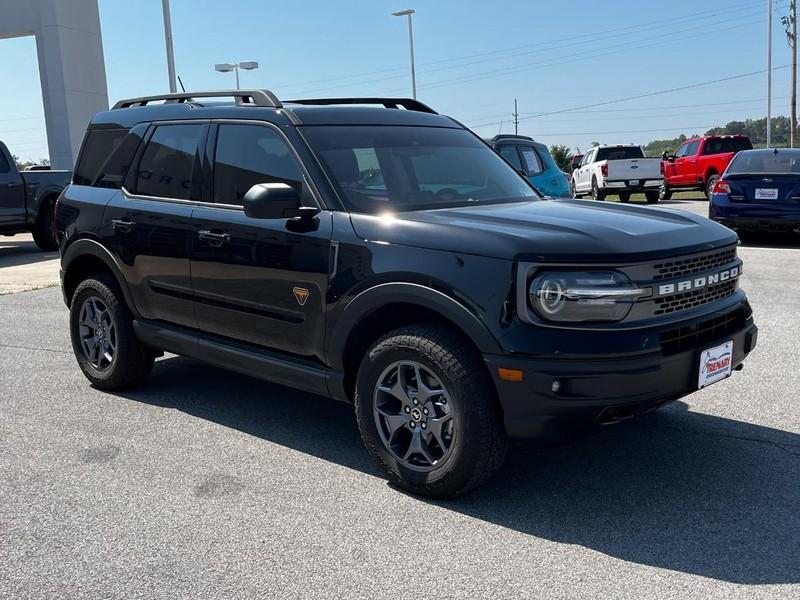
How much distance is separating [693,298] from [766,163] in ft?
34.6

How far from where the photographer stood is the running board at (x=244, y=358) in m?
4.25

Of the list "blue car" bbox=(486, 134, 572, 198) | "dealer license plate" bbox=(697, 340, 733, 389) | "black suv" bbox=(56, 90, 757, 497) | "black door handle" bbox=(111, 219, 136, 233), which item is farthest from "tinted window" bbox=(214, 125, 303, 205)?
"blue car" bbox=(486, 134, 572, 198)

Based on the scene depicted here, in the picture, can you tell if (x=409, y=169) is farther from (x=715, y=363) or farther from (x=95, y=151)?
(x=95, y=151)

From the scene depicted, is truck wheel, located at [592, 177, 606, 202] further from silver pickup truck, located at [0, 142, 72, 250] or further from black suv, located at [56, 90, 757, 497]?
black suv, located at [56, 90, 757, 497]

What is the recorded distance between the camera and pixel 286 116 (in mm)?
4500

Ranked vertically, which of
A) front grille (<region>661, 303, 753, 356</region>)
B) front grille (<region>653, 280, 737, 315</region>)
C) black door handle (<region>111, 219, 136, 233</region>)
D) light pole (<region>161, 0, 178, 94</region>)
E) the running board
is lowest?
the running board

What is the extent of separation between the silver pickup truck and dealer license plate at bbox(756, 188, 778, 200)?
12.0 m

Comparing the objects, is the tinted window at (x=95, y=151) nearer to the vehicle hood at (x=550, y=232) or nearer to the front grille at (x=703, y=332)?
the vehicle hood at (x=550, y=232)

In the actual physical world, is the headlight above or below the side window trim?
below

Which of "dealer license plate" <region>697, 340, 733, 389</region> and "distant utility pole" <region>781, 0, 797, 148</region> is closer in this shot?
"dealer license plate" <region>697, 340, 733, 389</region>

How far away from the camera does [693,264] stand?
12.3ft

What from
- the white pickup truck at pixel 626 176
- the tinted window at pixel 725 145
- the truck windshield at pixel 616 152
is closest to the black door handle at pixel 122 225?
the white pickup truck at pixel 626 176

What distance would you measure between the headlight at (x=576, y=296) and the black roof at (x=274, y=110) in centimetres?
177

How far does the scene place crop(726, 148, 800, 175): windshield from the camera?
12.8m
